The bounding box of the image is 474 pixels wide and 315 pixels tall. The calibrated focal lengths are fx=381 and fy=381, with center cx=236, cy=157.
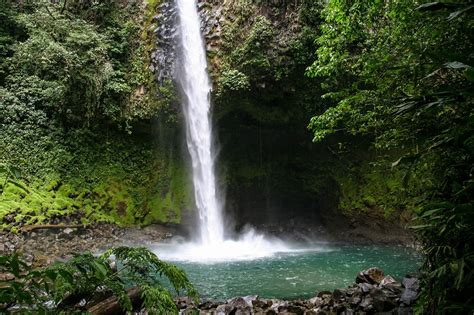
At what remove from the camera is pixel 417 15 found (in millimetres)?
3629

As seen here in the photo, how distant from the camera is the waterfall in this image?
13852mm

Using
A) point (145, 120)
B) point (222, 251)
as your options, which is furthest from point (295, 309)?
point (145, 120)

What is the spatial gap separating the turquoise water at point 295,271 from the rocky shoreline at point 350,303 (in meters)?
1.19

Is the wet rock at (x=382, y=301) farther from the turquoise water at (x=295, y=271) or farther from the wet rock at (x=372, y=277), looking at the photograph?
the turquoise water at (x=295, y=271)

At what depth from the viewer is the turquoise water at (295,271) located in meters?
7.17

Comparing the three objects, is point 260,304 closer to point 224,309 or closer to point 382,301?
point 224,309

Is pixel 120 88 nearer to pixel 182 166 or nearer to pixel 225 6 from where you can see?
pixel 182 166

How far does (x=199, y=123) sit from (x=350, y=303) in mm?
10167

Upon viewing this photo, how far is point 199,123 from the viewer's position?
46.1ft

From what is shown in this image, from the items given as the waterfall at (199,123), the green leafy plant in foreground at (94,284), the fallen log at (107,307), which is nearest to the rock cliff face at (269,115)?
the waterfall at (199,123)

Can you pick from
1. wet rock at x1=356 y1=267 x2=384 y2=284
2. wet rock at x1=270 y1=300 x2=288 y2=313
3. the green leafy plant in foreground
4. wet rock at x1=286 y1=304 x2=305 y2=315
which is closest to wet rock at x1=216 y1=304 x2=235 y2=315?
wet rock at x1=270 y1=300 x2=288 y2=313

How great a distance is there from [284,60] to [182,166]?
565cm

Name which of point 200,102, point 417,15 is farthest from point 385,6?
point 200,102

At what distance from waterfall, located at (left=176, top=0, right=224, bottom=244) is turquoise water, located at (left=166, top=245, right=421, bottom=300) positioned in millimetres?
3402
